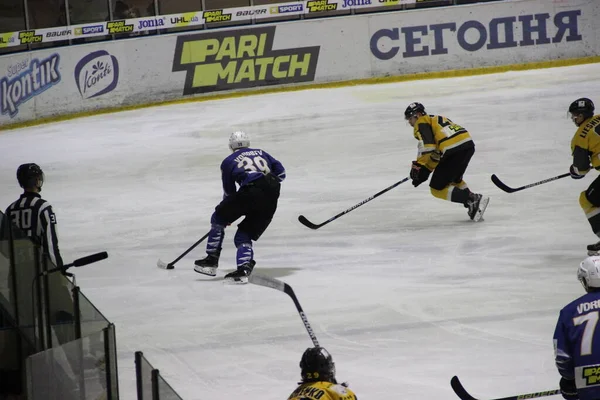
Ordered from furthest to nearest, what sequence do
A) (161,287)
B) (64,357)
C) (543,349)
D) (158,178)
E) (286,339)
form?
(158,178) < (161,287) < (286,339) < (543,349) < (64,357)

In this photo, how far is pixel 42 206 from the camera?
21.1 feet

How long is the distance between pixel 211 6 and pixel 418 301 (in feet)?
41.6

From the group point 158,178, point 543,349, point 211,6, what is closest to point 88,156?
point 158,178

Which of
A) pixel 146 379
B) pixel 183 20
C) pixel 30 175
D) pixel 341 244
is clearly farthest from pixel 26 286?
pixel 183 20

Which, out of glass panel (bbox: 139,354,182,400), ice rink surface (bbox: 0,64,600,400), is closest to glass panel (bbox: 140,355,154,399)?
glass panel (bbox: 139,354,182,400)

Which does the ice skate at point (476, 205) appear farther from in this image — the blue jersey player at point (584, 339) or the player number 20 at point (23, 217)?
the blue jersey player at point (584, 339)

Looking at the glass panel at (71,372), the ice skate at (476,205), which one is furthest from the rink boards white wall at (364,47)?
the glass panel at (71,372)

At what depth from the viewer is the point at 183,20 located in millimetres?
18797

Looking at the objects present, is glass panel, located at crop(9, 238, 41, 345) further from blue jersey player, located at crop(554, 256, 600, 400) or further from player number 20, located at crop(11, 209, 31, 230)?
blue jersey player, located at crop(554, 256, 600, 400)

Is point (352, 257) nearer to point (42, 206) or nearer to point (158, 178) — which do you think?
point (42, 206)

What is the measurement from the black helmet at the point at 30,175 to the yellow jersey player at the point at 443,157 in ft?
12.7

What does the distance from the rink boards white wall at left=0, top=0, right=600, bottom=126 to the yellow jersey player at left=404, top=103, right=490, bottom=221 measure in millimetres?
9603

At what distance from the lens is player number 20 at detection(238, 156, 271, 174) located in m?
8.12

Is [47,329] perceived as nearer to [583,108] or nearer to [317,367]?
[317,367]
